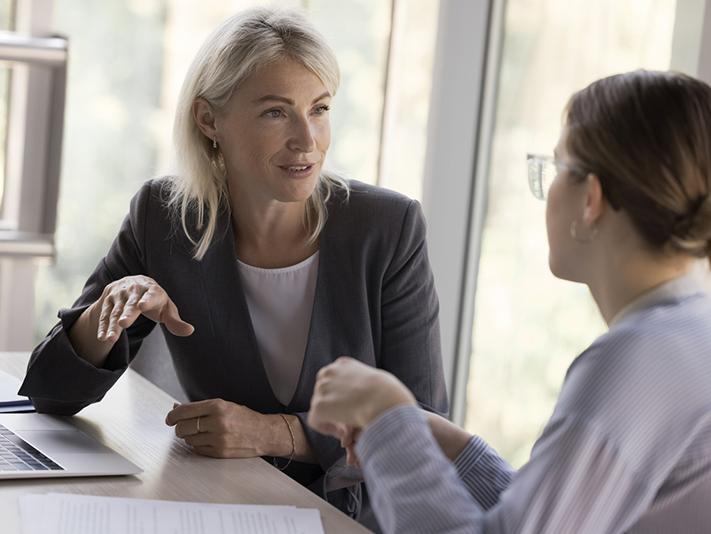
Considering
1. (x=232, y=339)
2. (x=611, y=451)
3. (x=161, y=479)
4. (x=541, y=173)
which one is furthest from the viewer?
(x=232, y=339)

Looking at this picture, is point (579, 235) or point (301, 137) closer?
point (579, 235)

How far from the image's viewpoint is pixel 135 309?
165 centimetres

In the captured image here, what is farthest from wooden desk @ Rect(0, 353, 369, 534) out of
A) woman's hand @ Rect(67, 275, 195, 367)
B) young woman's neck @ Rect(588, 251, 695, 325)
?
young woman's neck @ Rect(588, 251, 695, 325)

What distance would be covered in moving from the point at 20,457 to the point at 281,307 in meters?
0.61

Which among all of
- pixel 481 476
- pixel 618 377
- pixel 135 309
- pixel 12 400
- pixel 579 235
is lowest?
pixel 12 400

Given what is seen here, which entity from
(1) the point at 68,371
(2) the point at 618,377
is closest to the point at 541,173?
(2) the point at 618,377

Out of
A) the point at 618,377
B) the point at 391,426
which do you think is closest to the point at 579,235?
the point at 618,377

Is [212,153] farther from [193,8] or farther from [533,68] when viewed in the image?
[533,68]

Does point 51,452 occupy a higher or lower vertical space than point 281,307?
lower

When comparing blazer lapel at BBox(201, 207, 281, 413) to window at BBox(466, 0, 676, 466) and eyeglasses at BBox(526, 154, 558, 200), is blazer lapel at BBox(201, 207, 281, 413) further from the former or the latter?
window at BBox(466, 0, 676, 466)

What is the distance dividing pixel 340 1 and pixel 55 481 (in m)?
2.27

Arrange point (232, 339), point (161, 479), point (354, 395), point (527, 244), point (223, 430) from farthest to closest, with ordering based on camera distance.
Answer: point (527, 244) → point (232, 339) → point (223, 430) → point (161, 479) → point (354, 395)

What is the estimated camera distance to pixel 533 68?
3.18 meters

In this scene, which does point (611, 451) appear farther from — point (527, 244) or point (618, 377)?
point (527, 244)
